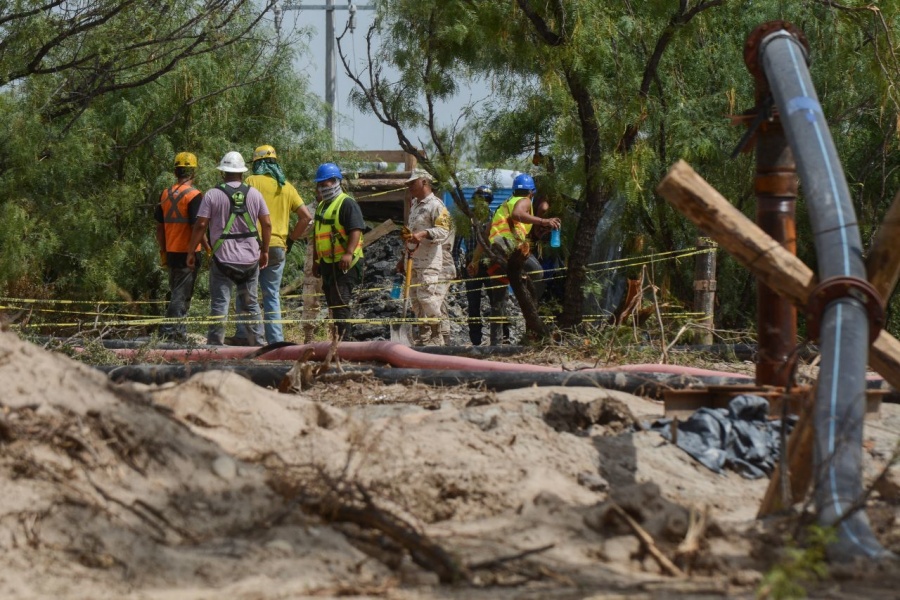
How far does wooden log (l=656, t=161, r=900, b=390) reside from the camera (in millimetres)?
4613

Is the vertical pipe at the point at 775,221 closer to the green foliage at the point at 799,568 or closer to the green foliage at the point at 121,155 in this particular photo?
the green foliage at the point at 799,568

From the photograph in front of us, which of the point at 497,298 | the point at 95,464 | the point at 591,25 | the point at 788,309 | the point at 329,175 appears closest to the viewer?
the point at 95,464

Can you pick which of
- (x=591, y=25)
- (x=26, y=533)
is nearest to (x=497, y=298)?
(x=591, y=25)

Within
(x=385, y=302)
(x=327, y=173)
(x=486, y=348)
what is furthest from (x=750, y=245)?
(x=385, y=302)

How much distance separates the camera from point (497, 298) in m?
12.1

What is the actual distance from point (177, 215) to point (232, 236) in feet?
3.62

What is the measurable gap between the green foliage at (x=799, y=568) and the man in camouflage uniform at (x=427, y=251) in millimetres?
7887

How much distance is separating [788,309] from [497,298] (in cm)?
648

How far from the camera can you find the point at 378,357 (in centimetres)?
875

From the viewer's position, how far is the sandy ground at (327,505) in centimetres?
335

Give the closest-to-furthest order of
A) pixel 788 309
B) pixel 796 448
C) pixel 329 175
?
pixel 796 448 < pixel 788 309 < pixel 329 175

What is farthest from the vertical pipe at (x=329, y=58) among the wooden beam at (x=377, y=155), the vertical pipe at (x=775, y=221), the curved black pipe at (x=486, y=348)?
the vertical pipe at (x=775, y=221)

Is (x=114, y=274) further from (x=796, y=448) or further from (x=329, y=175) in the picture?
(x=796, y=448)

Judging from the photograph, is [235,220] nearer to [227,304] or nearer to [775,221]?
[227,304]
